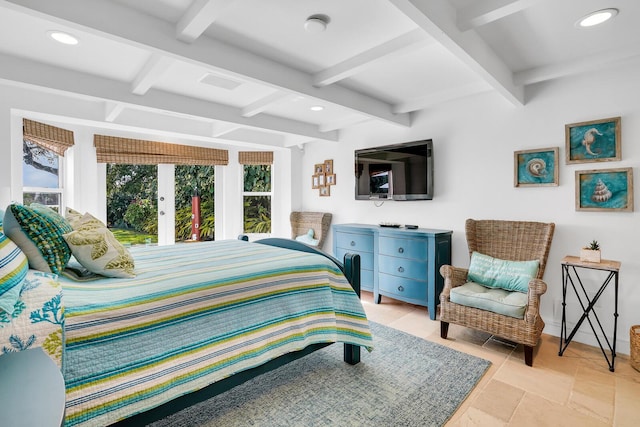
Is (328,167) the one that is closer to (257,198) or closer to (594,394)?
(257,198)

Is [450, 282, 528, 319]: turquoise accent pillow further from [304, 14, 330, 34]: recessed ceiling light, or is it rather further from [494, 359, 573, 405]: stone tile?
[304, 14, 330, 34]: recessed ceiling light

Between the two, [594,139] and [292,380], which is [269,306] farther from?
[594,139]

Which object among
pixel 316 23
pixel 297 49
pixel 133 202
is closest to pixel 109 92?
pixel 297 49

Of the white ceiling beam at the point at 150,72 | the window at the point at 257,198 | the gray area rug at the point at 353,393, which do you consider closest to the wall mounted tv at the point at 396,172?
the window at the point at 257,198

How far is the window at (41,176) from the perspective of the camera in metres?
3.33

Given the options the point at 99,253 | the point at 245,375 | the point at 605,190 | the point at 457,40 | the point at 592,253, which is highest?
the point at 457,40

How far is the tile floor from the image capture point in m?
1.79

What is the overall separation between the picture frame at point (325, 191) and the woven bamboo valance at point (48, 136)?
3192 millimetres

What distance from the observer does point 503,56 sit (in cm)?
247

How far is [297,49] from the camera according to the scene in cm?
226

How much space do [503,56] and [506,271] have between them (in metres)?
1.73

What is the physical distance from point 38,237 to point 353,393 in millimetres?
1893

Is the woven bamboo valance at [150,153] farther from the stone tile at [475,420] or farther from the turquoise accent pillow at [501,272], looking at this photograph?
the stone tile at [475,420]

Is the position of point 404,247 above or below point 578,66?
below
